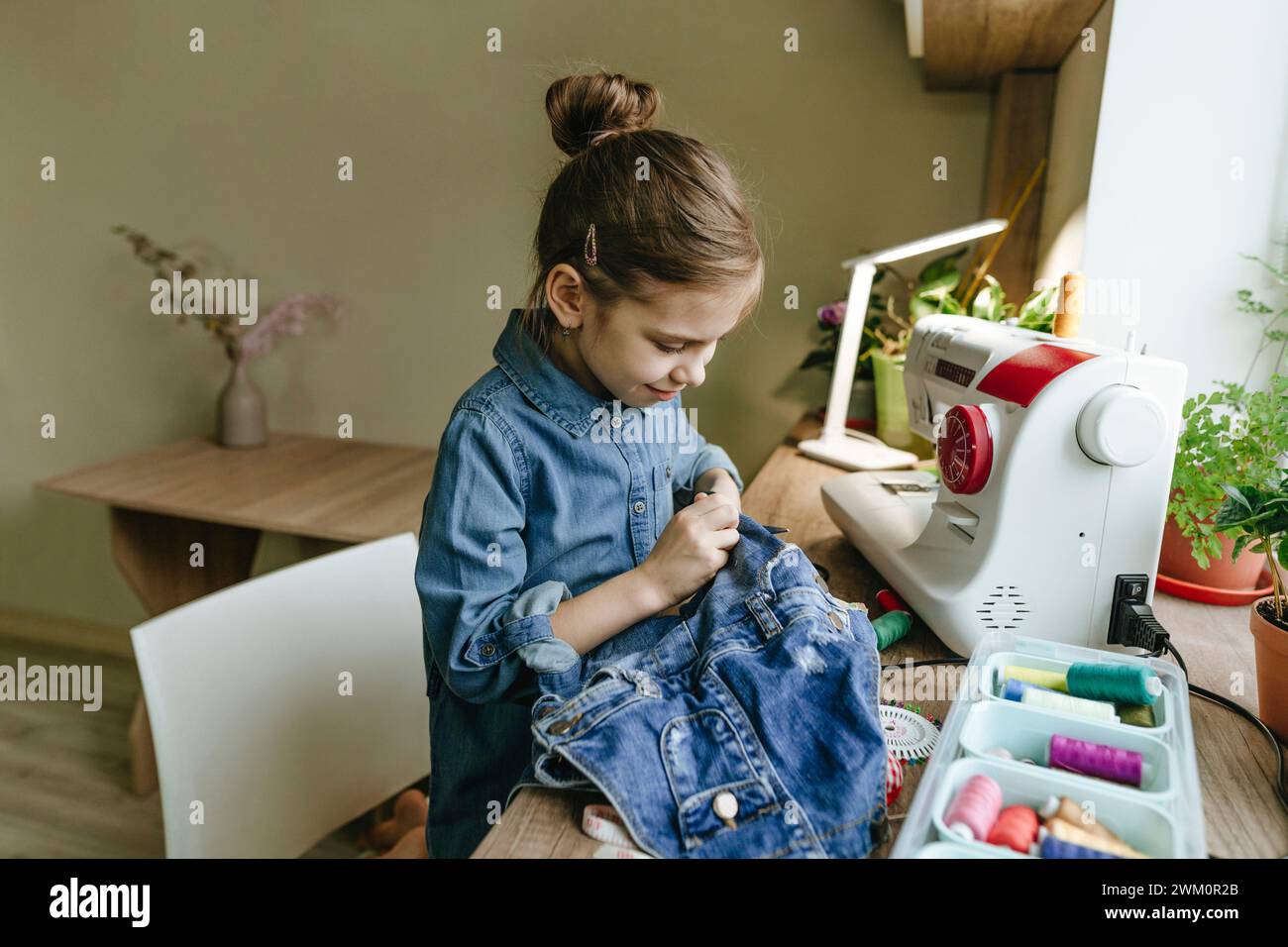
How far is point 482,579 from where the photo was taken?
0.71 metres

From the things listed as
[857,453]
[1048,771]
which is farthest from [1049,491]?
[857,453]

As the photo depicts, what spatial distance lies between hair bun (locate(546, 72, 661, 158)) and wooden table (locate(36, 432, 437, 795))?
103 cm

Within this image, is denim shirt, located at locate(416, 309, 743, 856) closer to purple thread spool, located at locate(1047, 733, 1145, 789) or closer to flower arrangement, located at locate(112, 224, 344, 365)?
purple thread spool, located at locate(1047, 733, 1145, 789)

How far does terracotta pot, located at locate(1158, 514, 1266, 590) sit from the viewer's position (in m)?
0.97

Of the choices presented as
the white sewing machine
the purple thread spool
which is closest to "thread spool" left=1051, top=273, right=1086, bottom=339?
the white sewing machine

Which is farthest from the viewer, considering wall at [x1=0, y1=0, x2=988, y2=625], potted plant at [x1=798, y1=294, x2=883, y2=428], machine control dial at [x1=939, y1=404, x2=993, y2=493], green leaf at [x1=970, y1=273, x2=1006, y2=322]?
wall at [x1=0, y1=0, x2=988, y2=625]

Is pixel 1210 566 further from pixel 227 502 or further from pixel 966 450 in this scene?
pixel 227 502

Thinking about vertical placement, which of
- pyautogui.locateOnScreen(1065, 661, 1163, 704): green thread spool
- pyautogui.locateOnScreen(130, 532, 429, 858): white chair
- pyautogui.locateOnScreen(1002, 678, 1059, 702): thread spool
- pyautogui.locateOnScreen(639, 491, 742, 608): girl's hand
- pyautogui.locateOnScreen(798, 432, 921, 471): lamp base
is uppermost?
pyautogui.locateOnScreen(639, 491, 742, 608): girl's hand

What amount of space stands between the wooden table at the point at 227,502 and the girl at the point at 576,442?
93 cm

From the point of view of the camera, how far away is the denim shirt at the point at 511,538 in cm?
70

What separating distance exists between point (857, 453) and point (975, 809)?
1049 mm

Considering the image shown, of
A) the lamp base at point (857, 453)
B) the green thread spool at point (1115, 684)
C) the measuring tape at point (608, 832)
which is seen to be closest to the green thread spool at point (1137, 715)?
the green thread spool at point (1115, 684)
